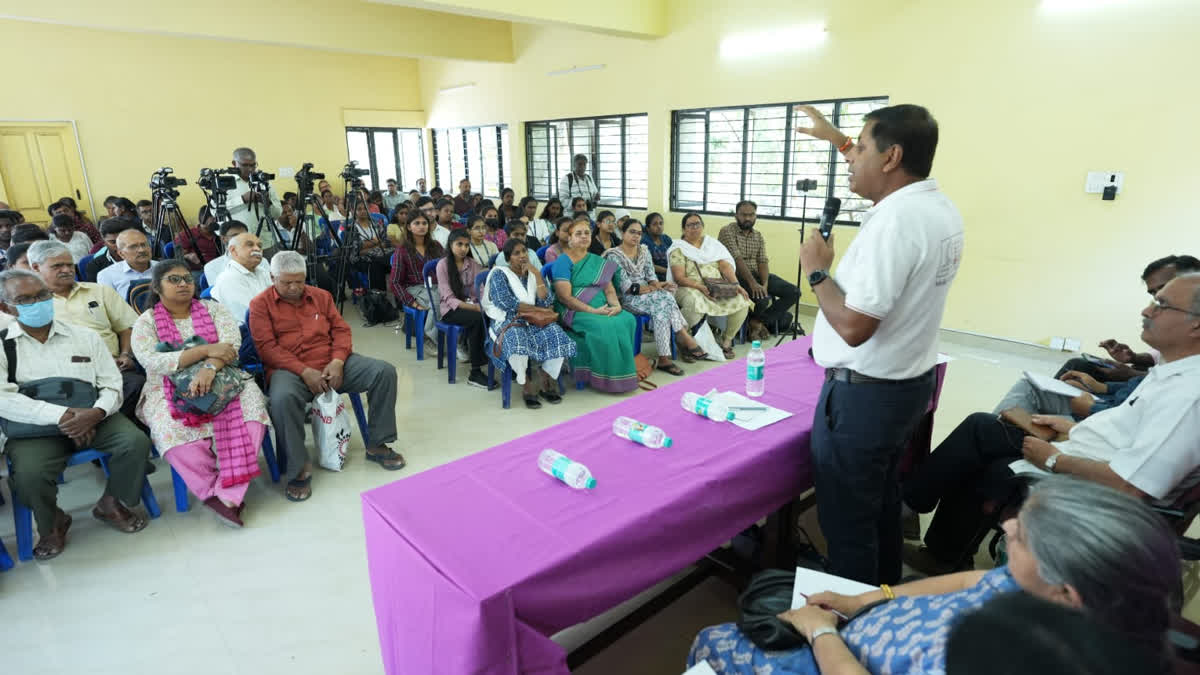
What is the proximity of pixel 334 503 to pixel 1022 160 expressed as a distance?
4879 mm

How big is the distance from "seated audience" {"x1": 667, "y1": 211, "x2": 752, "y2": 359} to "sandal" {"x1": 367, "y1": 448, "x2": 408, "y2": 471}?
7.91 ft

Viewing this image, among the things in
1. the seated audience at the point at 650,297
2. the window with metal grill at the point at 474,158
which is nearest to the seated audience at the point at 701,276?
the seated audience at the point at 650,297

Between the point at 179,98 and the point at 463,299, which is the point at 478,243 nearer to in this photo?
the point at 463,299

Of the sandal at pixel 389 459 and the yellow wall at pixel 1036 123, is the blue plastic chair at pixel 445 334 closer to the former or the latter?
the sandal at pixel 389 459

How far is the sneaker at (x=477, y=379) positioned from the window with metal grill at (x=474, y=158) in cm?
538

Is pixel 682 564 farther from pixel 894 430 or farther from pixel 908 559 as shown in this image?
pixel 908 559

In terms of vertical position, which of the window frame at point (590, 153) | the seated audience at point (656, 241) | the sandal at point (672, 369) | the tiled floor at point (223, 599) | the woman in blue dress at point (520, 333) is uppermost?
the window frame at point (590, 153)

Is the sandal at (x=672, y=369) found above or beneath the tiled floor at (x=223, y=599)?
above

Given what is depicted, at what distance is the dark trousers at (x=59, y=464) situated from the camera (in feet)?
7.28

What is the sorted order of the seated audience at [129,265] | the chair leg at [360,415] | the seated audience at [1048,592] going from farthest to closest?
the seated audience at [129,265] < the chair leg at [360,415] < the seated audience at [1048,592]

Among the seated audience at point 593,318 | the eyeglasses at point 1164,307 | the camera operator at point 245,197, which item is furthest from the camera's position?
the camera operator at point 245,197

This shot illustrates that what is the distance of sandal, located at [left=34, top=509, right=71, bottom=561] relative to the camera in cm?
229

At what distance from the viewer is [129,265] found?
131 inches

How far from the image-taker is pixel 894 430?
1.49 meters
